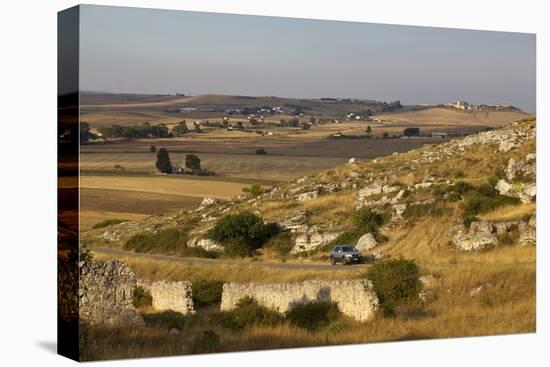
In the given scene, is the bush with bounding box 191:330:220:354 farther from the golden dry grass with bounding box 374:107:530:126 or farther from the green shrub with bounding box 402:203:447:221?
the golden dry grass with bounding box 374:107:530:126

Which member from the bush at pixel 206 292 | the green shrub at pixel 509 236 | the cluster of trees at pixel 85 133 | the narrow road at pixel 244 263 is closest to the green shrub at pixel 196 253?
the narrow road at pixel 244 263

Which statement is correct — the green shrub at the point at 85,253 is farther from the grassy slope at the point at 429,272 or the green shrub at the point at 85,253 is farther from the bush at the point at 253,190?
the bush at the point at 253,190

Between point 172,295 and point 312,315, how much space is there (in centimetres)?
242

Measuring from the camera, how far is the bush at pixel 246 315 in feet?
68.1

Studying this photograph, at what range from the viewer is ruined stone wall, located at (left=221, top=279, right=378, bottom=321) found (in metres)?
21.1

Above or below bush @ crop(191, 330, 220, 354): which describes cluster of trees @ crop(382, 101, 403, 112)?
above

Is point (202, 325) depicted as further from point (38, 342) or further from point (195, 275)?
point (38, 342)

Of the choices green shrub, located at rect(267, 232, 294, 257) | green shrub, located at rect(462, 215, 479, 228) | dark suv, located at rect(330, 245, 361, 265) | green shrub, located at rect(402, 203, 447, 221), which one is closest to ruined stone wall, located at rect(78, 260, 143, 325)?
green shrub, located at rect(267, 232, 294, 257)

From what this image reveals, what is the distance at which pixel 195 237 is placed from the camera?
69.4 ft

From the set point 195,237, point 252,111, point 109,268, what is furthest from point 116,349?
point 252,111

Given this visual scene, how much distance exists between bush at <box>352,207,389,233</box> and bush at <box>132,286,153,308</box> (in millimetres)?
4169

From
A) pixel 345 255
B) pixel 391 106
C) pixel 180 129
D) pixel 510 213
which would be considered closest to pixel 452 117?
pixel 391 106

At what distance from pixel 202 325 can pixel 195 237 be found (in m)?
1.55

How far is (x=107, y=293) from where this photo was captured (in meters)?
19.4
